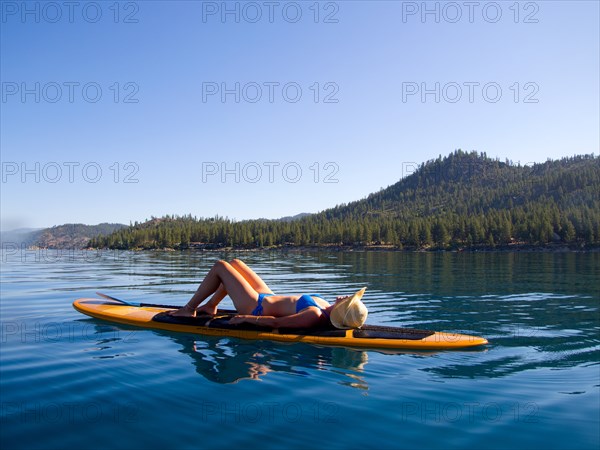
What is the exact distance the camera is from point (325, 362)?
9008 millimetres

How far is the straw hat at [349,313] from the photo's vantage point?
33.1 ft

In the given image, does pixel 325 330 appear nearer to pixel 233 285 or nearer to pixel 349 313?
pixel 349 313

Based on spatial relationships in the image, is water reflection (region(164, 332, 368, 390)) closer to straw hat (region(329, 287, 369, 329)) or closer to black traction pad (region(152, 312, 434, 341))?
black traction pad (region(152, 312, 434, 341))

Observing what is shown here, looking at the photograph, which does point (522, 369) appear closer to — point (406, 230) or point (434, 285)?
point (434, 285)

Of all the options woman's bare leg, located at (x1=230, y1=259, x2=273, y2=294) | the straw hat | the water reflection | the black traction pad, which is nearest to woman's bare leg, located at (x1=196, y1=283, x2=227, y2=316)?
the black traction pad

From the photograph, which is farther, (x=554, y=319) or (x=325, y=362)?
(x=554, y=319)

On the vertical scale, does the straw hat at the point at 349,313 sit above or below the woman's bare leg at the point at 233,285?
below

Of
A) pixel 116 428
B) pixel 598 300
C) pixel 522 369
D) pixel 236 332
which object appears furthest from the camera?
pixel 598 300

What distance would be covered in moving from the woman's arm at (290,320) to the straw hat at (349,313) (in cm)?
39

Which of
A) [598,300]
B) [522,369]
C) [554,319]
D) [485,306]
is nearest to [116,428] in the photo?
[522,369]

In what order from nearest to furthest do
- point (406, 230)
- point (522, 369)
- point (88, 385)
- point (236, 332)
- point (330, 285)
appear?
point (88, 385), point (522, 369), point (236, 332), point (330, 285), point (406, 230)

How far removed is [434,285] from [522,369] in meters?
17.5

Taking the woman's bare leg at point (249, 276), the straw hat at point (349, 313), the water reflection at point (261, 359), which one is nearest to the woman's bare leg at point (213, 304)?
the woman's bare leg at point (249, 276)

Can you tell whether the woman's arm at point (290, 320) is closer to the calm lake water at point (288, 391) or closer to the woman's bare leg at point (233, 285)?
the woman's bare leg at point (233, 285)
